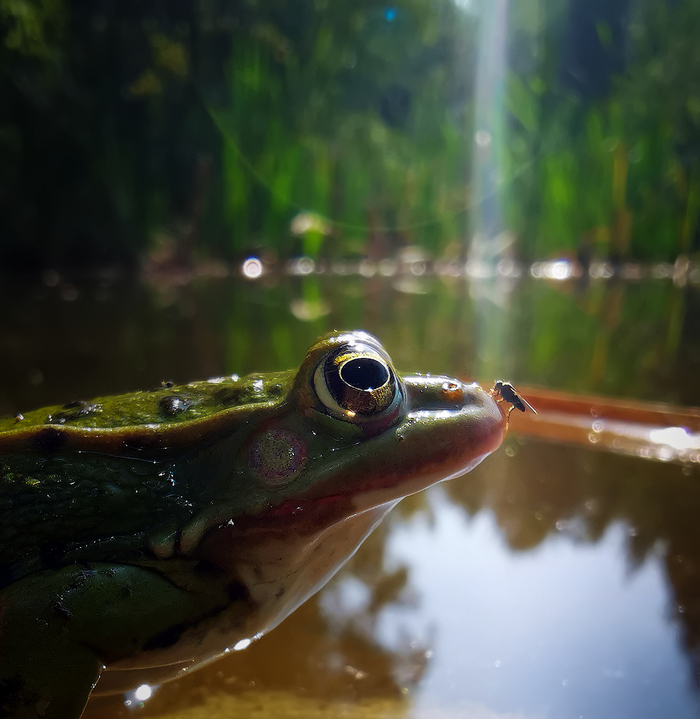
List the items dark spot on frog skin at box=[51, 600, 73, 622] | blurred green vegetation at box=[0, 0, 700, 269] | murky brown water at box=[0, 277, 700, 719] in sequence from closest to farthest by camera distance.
→ dark spot on frog skin at box=[51, 600, 73, 622], murky brown water at box=[0, 277, 700, 719], blurred green vegetation at box=[0, 0, 700, 269]

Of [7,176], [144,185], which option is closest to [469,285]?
[144,185]

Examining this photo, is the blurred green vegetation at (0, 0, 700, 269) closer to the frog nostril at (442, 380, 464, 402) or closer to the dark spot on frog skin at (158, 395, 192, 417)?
the dark spot on frog skin at (158, 395, 192, 417)

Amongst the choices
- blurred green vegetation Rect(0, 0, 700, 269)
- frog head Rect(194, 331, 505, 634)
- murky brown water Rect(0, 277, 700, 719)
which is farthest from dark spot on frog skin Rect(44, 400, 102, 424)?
blurred green vegetation Rect(0, 0, 700, 269)

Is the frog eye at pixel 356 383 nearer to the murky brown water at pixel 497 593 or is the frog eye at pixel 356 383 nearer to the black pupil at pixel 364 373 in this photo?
the black pupil at pixel 364 373

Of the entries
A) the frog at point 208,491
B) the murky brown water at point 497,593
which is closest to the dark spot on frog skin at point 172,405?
the frog at point 208,491

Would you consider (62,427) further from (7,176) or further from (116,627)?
(7,176)

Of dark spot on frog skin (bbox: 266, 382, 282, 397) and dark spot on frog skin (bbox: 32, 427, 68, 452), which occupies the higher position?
dark spot on frog skin (bbox: 266, 382, 282, 397)

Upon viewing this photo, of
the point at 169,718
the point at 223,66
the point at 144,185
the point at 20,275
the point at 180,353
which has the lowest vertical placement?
the point at 169,718
